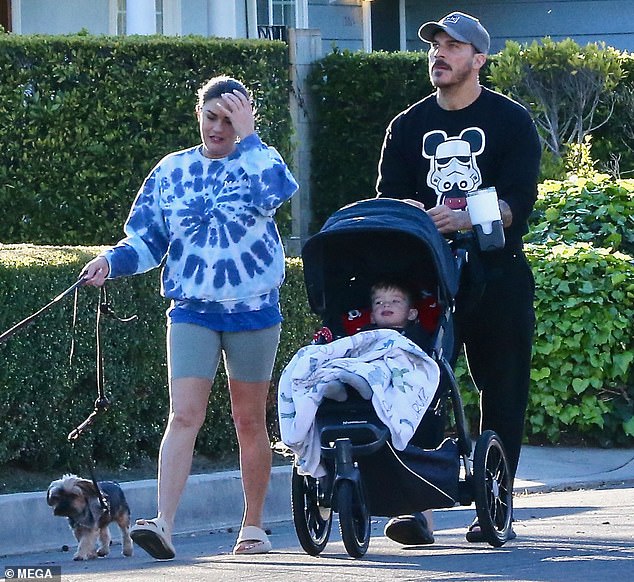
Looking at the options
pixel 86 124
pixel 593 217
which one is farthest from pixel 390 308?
pixel 86 124

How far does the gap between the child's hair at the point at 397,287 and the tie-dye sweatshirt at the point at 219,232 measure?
1.41ft

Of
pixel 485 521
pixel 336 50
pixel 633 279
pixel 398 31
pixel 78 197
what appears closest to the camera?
pixel 485 521

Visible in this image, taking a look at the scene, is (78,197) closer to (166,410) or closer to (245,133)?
(166,410)

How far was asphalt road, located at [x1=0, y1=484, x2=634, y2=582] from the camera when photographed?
5430mm

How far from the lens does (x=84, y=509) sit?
6691 millimetres

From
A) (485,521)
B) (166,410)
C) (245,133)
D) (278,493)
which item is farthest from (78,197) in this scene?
(485,521)

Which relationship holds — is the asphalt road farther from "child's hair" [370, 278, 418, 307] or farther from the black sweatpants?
"child's hair" [370, 278, 418, 307]

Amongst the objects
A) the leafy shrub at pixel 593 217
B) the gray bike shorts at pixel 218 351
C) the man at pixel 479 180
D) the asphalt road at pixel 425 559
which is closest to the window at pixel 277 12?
the leafy shrub at pixel 593 217

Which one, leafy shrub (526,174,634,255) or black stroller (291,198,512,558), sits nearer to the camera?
black stroller (291,198,512,558)

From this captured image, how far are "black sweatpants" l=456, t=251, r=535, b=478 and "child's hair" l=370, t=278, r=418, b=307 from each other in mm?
254

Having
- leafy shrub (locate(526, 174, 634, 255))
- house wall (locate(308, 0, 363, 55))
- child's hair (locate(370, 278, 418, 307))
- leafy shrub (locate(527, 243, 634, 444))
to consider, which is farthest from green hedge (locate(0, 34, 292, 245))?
house wall (locate(308, 0, 363, 55))

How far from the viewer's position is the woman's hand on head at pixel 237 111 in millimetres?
6168

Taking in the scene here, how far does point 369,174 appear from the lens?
1456 centimetres

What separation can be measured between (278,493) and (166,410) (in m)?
0.89
